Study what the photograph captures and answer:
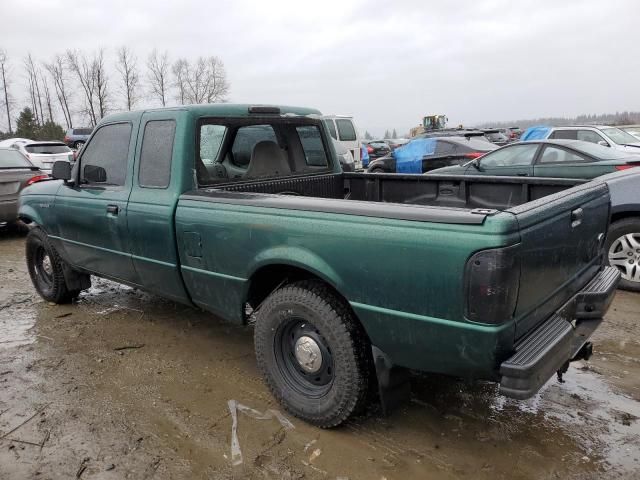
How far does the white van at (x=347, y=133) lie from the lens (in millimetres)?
15461

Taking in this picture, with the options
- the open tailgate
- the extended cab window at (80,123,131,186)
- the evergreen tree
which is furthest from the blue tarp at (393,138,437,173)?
the evergreen tree

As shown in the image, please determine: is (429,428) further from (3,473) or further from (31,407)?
(31,407)

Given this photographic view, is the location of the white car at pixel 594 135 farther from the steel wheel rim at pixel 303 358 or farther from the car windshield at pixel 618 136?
the steel wheel rim at pixel 303 358

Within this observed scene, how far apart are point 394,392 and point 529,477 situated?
760 mm

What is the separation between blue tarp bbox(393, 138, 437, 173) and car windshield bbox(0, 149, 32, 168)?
27.8 feet

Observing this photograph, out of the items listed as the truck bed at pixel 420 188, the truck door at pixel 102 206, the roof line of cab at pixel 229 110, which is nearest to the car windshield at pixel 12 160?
the truck door at pixel 102 206

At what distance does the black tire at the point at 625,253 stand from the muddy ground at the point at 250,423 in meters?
0.96

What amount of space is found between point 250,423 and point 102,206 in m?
2.18

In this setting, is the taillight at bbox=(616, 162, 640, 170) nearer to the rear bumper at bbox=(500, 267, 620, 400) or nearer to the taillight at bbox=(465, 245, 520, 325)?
the rear bumper at bbox=(500, 267, 620, 400)

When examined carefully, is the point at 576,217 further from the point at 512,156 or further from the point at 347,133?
the point at 347,133

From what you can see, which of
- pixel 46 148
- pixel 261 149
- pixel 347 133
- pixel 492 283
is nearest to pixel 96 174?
pixel 261 149

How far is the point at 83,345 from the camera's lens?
4.32 m

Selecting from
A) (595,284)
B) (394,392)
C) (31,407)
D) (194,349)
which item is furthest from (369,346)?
(31,407)

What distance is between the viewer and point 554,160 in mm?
8102
